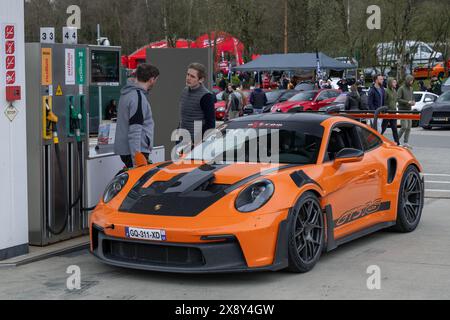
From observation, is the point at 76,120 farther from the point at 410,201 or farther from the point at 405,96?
the point at 405,96

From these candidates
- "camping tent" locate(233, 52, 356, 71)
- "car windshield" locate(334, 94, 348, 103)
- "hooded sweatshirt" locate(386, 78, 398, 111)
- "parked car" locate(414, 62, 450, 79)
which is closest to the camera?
"hooded sweatshirt" locate(386, 78, 398, 111)

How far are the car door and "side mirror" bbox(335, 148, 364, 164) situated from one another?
0.07 meters

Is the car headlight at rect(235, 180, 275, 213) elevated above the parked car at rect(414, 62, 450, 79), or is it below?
below

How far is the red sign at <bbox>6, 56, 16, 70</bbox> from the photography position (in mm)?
7078

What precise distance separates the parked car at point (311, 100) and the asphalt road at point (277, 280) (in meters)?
23.1

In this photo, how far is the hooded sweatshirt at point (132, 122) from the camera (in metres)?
8.20

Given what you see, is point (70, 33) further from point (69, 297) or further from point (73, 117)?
point (69, 297)

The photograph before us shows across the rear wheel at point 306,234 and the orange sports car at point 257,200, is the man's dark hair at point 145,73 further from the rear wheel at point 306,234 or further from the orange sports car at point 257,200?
the rear wheel at point 306,234

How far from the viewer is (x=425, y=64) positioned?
56125mm

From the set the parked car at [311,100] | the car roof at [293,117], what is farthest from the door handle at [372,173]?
the parked car at [311,100]

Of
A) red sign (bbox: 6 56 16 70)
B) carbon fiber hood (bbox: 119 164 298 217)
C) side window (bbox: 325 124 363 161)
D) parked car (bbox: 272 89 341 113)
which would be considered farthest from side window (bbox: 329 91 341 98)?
red sign (bbox: 6 56 16 70)

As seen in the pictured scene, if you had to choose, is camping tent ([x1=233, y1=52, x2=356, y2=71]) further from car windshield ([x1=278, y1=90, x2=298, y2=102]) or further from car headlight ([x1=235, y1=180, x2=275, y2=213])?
car headlight ([x1=235, y1=180, x2=275, y2=213])

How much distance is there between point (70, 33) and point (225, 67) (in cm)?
4753
